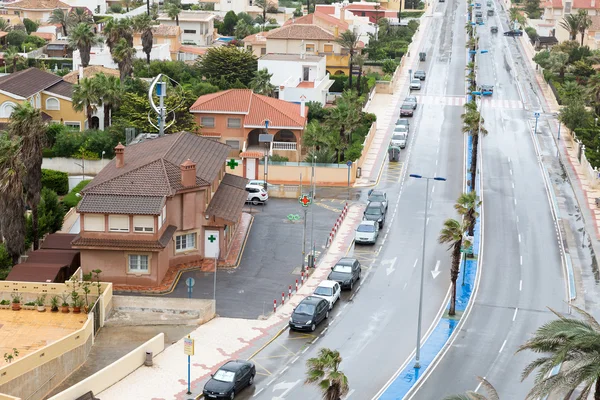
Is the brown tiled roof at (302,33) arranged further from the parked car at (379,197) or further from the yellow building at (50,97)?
the parked car at (379,197)

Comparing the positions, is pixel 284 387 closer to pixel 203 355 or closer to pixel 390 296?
pixel 203 355

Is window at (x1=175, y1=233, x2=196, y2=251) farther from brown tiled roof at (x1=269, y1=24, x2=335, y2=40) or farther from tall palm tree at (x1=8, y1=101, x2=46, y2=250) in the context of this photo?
brown tiled roof at (x1=269, y1=24, x2=335, y2=40)

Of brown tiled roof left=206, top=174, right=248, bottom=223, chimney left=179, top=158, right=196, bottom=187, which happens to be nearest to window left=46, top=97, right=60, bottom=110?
brown tiled roof left=206, top=174, right=248, bottom=223

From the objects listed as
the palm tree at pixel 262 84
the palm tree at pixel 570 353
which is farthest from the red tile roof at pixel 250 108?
the palm tree at pixel 570 353

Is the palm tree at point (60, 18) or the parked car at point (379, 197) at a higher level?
the palm tree at point (60, 18)

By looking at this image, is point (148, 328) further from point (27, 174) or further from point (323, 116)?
point (323, 116)
